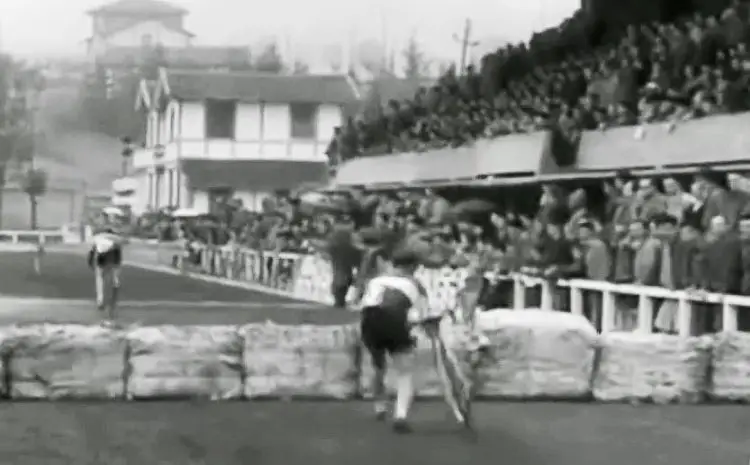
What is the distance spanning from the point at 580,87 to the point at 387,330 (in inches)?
518

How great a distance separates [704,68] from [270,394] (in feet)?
25.9

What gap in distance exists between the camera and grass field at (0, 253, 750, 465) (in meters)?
10.9

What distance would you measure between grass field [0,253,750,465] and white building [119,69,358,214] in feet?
66.6

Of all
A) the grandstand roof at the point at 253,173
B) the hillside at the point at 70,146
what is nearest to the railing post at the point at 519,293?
the grandstand roof at the point at 253,173

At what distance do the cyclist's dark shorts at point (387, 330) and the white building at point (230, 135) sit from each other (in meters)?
21.4

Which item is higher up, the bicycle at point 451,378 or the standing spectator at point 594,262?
the standing spectator at point 594,262

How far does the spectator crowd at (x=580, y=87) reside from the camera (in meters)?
20.4

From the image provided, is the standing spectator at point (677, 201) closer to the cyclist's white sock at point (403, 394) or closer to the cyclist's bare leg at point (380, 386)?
the cyclist's bare leg at point (380, 386)

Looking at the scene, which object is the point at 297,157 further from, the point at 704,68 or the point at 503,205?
the point at 704,68

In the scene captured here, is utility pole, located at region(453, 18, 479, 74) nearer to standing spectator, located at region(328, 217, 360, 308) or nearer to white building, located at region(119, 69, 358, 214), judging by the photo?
standing spectator, located at region(328, 217, 360, 308)

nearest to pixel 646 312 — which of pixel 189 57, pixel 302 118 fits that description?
pixel 189 57

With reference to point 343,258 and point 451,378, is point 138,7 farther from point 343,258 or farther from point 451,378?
point 451,378

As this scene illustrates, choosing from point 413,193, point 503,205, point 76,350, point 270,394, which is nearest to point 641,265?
point 270,394

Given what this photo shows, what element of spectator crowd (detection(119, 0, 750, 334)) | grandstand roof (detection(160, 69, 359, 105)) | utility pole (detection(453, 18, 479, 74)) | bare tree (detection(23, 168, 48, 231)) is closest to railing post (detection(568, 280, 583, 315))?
spectator crowd (detection(119, 0, 750, 334))
